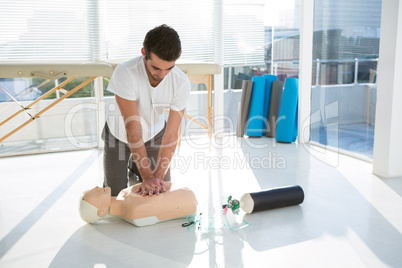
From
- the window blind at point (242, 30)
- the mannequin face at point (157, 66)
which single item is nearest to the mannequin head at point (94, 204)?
the mannequin face at point (157, 66)

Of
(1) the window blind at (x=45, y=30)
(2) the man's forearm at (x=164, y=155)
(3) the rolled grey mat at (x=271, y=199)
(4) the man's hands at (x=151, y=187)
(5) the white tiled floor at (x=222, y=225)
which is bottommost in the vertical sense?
(5) the white tiled floor at (x=222, y=225)

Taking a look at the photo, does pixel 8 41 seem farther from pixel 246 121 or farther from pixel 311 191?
pixel 311 191

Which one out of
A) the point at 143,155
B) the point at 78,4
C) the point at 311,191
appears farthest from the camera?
the point at 78,4

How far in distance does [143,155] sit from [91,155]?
1771 millimetres

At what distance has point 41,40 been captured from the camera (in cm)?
361

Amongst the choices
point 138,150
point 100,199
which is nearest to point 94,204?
point 100,199

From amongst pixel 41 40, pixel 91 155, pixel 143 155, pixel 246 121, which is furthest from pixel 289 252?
pixel 41 40

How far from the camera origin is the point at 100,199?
76.9 inches

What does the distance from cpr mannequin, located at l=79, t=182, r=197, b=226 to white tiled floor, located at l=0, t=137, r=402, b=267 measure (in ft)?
0.17

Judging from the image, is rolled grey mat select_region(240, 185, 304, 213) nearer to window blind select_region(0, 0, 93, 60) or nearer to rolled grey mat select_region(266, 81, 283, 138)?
rolled grey mat select_region(266, 81, 283, 138)

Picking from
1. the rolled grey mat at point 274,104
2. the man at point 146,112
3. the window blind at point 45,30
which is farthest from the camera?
the rolled grey mat at point 274,104

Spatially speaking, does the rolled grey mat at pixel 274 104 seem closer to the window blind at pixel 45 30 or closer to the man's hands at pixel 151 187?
the window blind at pixel 45 30

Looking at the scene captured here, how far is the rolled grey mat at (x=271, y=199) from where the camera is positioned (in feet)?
6.93

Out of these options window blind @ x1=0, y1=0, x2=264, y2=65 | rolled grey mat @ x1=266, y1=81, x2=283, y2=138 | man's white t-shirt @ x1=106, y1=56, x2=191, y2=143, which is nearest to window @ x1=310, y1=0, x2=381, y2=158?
rolled grey mat @ x1=266, y1=81, x2=283, y2=138
